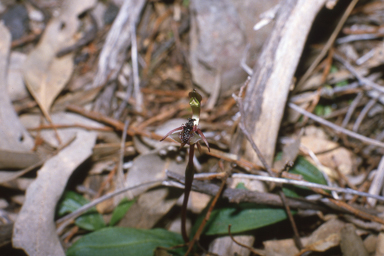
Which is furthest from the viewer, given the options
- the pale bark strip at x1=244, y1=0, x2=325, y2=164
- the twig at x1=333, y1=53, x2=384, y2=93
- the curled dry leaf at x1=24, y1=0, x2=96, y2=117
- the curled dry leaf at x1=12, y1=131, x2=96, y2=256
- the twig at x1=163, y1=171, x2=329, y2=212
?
the curled dry leaf at x1=24, y1=0, x2=96, y2=117

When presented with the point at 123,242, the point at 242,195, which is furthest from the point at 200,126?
the point at 123,242

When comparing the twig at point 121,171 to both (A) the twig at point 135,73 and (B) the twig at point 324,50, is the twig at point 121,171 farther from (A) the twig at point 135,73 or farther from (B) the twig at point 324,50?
(B) the twig at point 324,50

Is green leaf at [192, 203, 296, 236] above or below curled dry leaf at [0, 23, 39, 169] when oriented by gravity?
below

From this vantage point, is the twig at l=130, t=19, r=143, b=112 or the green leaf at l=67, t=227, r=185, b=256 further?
the twig at l=130, t=19, r=143, b=112

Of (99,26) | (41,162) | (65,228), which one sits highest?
(99,26)

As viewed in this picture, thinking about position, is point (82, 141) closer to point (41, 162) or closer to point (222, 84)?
point (41, 162)

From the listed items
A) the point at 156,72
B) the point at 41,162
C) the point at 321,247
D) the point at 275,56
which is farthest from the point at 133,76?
the point at 321,247

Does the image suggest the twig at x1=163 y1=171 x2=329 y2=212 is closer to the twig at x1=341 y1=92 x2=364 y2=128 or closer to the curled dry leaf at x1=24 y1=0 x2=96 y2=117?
the twig at x1=341 y1=92 x2=364 y2=128

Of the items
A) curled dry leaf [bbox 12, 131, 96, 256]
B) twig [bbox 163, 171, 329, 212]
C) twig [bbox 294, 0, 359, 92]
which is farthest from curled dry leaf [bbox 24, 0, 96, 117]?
twig [bbox 294, 0, 359, 92]
